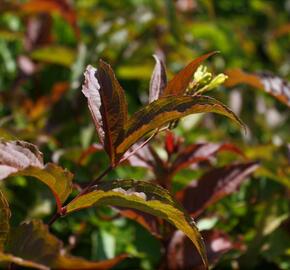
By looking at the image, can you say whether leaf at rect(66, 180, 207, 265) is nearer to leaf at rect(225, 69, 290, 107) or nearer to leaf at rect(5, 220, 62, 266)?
leaf at rect(5, 220, 62, 266)

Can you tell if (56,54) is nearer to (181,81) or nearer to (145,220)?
(145,220)

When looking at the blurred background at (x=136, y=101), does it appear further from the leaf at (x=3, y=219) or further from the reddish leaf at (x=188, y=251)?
the leaf at (x=3, y=219)

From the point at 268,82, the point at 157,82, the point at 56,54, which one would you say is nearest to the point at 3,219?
the point at 157,82

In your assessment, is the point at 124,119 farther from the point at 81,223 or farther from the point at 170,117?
the point at 81,223

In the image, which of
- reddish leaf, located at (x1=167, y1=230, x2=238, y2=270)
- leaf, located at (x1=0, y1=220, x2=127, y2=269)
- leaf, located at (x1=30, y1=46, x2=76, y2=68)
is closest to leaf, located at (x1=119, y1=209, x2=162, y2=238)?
reddish leaf, located at (x1=167, y1=230, x2=238, y2=270)

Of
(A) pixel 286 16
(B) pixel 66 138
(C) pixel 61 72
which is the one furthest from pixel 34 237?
(A) pixel 286 16

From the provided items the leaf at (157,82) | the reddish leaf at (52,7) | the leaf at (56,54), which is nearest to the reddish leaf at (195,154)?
the leaf at (157,82)
